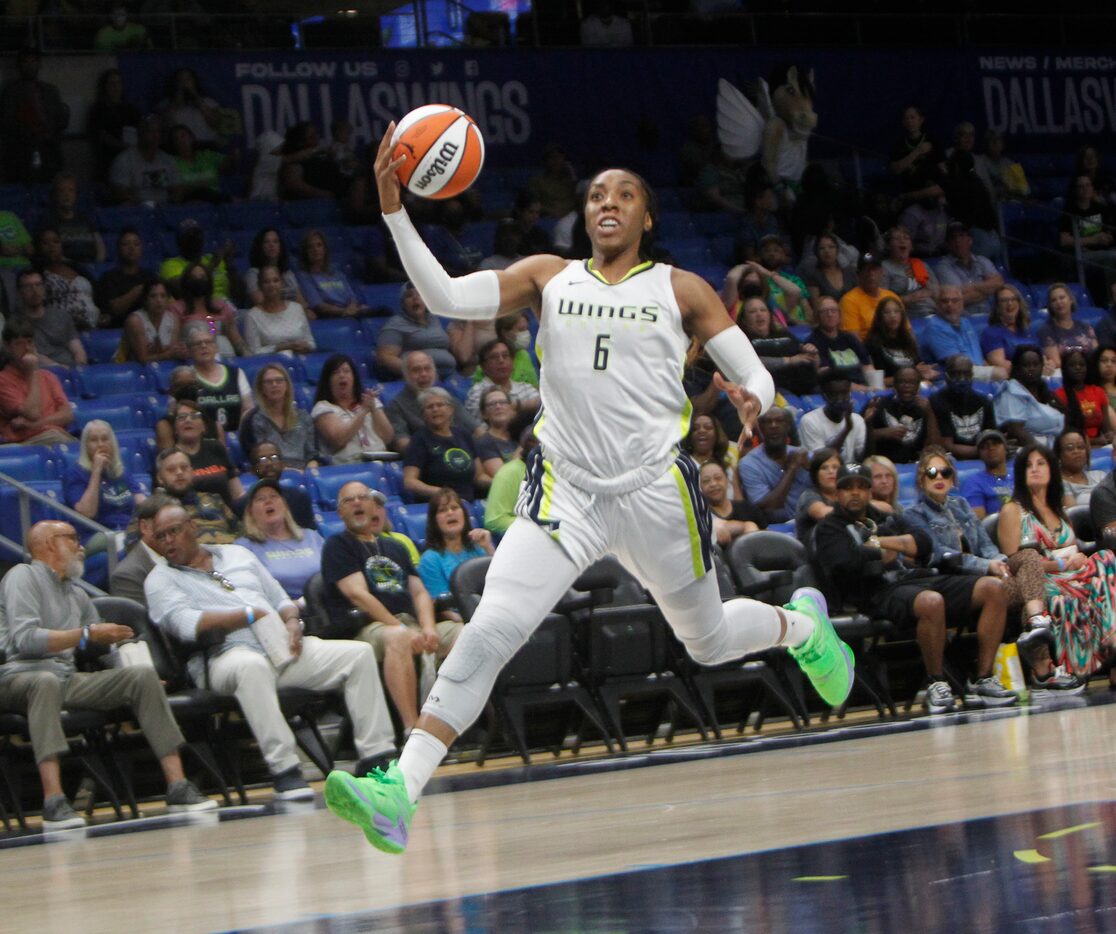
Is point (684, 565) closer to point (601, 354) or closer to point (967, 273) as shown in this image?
point (601, 354)

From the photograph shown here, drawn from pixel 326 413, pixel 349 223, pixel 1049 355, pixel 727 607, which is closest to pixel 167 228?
pixel 349 223

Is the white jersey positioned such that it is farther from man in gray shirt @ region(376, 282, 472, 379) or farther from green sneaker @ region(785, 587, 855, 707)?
man in gray shirt @ region(376, 282, 472, 379)

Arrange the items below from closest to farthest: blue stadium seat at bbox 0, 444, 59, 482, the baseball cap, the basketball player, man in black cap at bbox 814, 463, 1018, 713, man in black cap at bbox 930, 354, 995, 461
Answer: the basketball player, man in black cap at bbox 814, 463, 1018, 713, the baseball cap, blue stadium seat at bbox 0, 444, 59, 482, man in black cap at bbox 930, 354, 995, 461

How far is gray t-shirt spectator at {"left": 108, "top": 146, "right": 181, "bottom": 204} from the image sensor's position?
13281 mm

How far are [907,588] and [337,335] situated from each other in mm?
4497

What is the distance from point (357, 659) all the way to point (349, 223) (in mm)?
5947

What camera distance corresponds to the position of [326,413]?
10.8 m

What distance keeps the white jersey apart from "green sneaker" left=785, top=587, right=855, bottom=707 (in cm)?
137

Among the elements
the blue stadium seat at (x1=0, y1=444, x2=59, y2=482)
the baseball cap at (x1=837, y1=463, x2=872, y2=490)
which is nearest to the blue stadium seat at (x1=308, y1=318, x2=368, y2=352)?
the blue stadium seat at (x1=0, y1=444, x2=59, y2=482)

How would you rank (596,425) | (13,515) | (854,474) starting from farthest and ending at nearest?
1. (854,474)
2. (13,515)
3. (596,425)

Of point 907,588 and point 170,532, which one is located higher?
point 170,532

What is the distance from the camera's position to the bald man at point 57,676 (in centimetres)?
790

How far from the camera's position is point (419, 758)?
5.00 m

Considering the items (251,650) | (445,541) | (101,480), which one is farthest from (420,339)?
(251,650)
